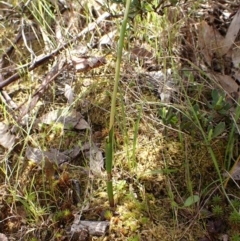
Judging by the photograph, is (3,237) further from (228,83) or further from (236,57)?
(236,57)

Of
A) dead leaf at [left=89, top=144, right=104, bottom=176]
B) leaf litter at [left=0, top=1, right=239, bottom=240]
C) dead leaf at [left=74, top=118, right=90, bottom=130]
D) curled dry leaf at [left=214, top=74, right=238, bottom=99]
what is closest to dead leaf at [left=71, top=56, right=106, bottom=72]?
leaf litter at [left=0, top=1, right=239, bottom=240]

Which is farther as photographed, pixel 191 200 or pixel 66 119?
pixel 66 119

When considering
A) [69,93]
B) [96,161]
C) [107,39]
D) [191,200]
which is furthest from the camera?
[107,39]

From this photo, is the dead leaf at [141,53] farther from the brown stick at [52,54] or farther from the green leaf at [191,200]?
the green leaf at [191,200]

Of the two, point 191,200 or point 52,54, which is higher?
point 52,54

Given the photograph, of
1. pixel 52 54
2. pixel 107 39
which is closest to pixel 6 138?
pixel 52 54

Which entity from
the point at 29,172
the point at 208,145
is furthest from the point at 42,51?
the point at 208,145

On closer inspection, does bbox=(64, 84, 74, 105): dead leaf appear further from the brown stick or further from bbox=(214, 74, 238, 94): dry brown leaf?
bbox=(214, 74, 238, 94): dry brown leaf

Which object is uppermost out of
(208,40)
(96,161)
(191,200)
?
(208,40)
